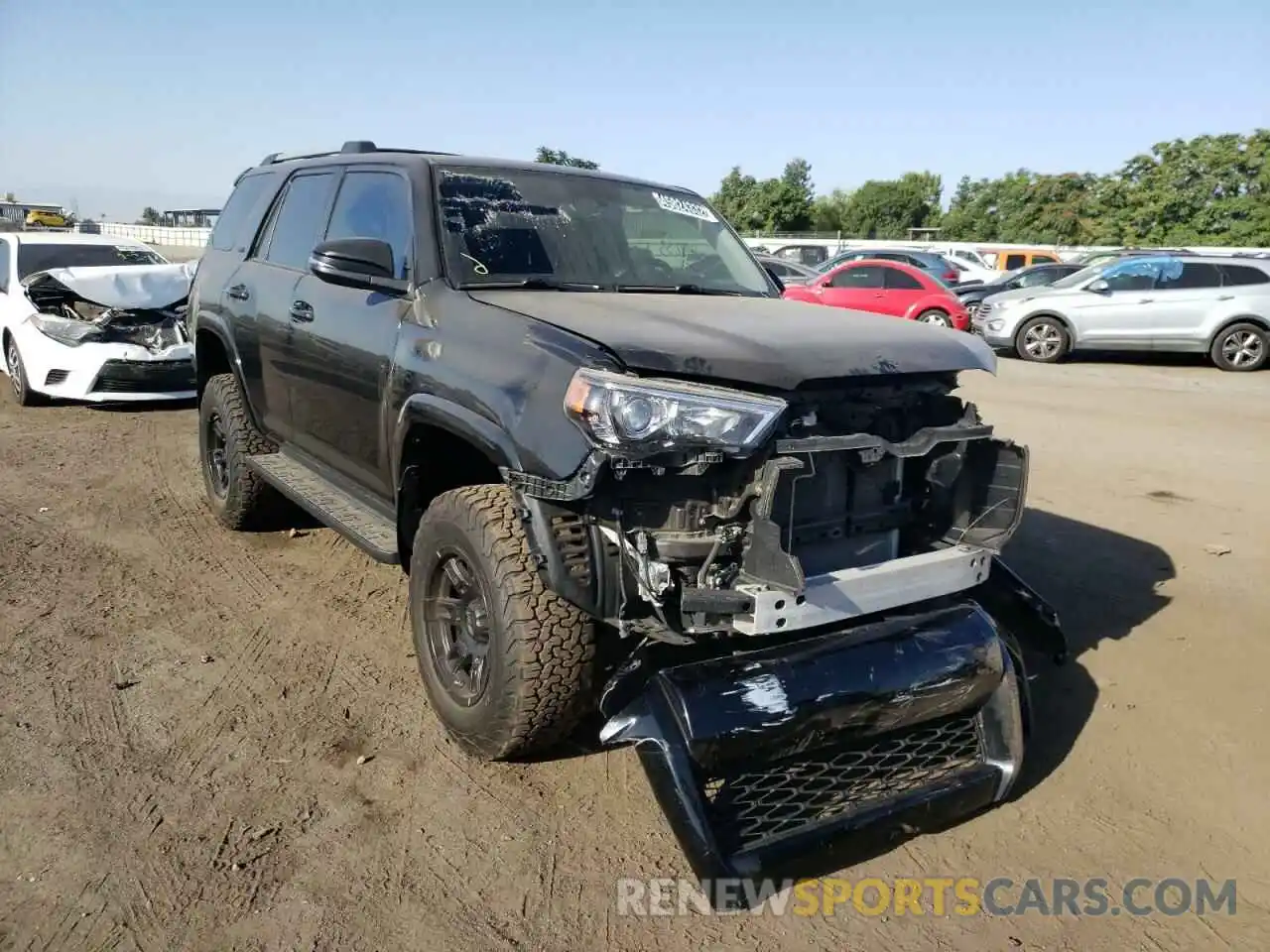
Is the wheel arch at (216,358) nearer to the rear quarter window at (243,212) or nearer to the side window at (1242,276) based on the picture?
the rear quarter window at (243,212)

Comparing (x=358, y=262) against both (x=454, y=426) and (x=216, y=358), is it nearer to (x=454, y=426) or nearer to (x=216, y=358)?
(x=454, y=426)

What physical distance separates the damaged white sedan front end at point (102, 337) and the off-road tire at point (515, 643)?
7.02m

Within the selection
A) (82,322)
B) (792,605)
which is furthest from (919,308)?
(792,605)

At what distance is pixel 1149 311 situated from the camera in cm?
1398

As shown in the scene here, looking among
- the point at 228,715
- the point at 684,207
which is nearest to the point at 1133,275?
the point at 684,207

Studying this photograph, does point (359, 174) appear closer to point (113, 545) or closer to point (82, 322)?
point (113, 545)

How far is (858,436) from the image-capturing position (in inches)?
110

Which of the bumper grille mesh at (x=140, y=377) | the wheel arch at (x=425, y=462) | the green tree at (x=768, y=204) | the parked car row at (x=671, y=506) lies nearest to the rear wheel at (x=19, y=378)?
the bumper grille mesh at (x=140, y=377)

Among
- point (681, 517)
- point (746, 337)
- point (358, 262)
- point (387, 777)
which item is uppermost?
point (358, 262)

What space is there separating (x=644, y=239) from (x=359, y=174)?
4.38 ft

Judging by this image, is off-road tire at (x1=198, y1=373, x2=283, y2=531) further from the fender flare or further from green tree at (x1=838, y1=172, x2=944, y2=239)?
green tree at (x1=838, y1=172, x2=944, y2=239)

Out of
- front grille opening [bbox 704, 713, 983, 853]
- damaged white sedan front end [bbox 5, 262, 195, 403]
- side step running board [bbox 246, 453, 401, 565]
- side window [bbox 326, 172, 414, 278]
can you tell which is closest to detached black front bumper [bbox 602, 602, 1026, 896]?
front grille opening [bbox 704, 713, 983, 853]

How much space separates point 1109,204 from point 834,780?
202 feet

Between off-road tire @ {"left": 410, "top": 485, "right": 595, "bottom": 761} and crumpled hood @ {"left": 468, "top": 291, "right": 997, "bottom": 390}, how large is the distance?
64 centimetres
